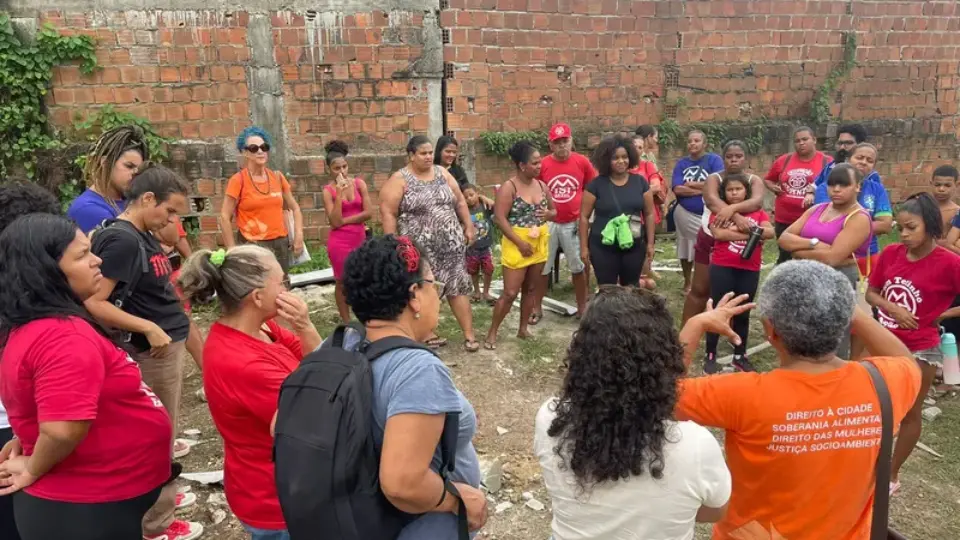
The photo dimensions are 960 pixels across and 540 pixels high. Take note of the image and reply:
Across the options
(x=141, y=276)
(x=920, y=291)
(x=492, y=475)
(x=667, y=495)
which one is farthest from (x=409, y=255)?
(x=920, y=291)

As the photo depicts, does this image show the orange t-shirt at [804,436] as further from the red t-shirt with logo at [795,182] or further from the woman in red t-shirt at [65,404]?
the red t-shirt with logo at [795,182]

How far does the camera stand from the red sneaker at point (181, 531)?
3.25 metres

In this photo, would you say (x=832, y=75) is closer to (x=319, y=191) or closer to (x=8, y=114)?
(x=319, y=191)

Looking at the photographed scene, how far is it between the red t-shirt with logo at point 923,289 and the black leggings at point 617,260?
2096mm

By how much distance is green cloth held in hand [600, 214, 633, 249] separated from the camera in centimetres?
541

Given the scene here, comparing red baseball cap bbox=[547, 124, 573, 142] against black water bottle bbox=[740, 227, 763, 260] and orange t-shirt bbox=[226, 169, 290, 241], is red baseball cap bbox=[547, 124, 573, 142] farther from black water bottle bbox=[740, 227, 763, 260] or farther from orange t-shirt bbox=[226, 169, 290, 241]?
orange t-shirt bbox=[226, 169, 290, 241]

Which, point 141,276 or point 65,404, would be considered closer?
point 65,404

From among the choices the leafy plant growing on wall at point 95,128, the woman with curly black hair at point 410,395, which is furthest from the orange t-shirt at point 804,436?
the leafy plant growing on wall at point 95,128

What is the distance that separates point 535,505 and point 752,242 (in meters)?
2.43

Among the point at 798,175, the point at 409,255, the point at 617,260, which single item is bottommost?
the point at 617,260

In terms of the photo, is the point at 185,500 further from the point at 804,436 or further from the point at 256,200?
the point at 804,436

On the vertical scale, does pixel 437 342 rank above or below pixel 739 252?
below

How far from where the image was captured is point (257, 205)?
215 inches

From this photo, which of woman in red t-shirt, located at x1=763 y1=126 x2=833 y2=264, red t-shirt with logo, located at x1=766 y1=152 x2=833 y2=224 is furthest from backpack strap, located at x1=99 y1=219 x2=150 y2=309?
red t-shirt with logo, located at x1=766 y1=152 x2=833 y2=224
